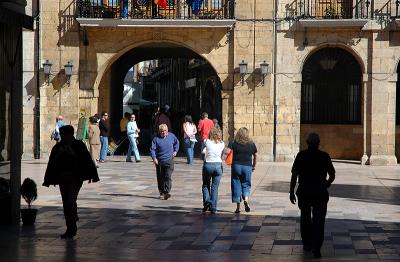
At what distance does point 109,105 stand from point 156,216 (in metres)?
18.4

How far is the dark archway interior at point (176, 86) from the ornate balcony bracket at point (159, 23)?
3.16m

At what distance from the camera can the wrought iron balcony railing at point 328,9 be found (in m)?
28.6

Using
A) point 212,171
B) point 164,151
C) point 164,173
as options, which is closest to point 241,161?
point 212,171

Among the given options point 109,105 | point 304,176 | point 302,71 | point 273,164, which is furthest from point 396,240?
point 109,105

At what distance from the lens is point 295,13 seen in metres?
28.8

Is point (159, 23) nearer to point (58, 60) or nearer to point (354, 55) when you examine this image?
point (58, 60)

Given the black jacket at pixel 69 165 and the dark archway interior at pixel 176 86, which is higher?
the dark archway interior at pixel 176 86

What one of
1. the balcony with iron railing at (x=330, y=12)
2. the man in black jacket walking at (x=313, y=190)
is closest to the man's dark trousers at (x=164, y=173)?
the man in black jacket walking at (x=313, y=190)

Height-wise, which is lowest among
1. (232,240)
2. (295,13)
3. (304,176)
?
(232,240)

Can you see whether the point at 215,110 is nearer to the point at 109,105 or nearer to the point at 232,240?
the point at 109,105

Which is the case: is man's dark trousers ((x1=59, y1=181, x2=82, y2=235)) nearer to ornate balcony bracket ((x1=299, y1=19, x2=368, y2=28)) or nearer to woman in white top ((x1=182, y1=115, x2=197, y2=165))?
woman in white top ((x1=182, y1=115, x2=197, y2=165))

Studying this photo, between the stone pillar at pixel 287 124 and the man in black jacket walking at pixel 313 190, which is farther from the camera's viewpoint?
the stone pillar at pixel 287 124

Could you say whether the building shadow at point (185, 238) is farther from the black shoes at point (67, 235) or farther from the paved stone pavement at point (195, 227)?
the black shoes at point (67, 235)

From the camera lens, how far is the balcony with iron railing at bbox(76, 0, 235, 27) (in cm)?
2842
